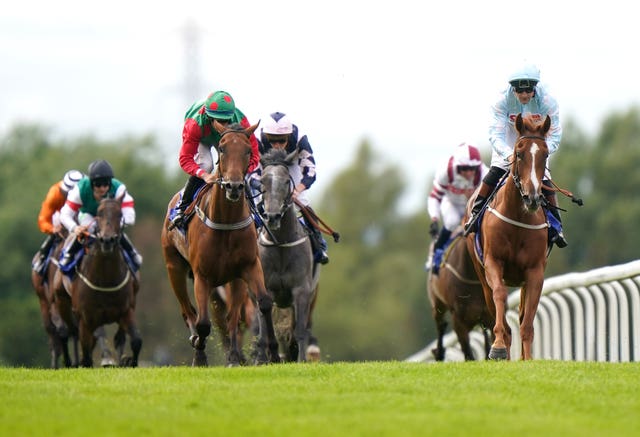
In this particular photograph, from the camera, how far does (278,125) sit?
1525 cm

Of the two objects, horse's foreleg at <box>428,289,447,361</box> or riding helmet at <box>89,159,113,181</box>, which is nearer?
riding helmet at <box>89,159,113,181</box>

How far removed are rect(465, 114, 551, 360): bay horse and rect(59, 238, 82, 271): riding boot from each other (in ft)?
18.7

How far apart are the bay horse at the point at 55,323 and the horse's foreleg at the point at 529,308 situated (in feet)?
22.9

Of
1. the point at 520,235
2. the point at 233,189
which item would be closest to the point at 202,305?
the point at 233,189

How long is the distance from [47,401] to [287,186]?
4.90 m

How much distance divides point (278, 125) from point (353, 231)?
201 feet

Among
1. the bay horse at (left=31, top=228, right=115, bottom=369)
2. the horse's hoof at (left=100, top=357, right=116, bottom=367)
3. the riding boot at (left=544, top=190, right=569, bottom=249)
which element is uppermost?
the riding boot at (left=544, top=190, right=569, bottom=249)

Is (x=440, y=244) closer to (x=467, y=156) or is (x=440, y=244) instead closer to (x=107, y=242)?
(x=467, y=156)

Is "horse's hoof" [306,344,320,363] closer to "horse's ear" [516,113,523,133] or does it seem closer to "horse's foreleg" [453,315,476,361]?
"horse's foreleg" [453,315,476,361]

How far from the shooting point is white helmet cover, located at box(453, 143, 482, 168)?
1803 cm

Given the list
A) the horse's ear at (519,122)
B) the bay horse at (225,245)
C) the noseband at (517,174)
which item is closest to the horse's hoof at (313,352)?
the bay horse at (225,245)

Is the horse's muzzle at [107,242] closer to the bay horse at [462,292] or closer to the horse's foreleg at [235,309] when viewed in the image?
the horse's foreleg at [235,309]

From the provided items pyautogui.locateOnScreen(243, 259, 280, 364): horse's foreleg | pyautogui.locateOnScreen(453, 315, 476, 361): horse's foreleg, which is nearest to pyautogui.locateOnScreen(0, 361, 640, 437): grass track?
pyautogui.locateOnScreen(243, 259, 280, 364): horse's foreleg

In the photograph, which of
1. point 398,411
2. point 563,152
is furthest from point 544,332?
point 563,152
